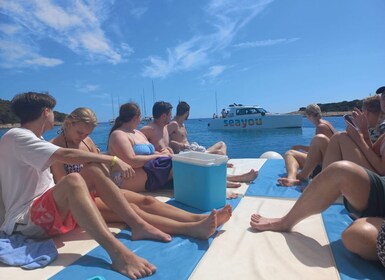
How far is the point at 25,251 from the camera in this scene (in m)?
1.75

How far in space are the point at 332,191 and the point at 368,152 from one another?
0.94 meters

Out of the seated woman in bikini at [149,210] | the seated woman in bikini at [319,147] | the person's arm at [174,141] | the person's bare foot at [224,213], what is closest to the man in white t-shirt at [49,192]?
the seated woman in bikini at [149,210]

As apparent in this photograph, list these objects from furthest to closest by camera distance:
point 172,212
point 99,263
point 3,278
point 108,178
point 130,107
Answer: point 130,107 → point 172,212 → point 108,178 → point 99,263 → point 3,278

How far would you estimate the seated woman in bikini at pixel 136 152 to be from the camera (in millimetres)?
3004

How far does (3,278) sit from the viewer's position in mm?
1553

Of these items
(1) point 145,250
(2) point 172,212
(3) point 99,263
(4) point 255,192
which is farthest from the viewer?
(4) point 255,192

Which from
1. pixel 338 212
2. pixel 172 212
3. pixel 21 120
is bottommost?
pixel 338 212

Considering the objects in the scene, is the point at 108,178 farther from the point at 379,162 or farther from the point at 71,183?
the point at 379,162

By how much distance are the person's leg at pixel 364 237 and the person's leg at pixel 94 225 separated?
1.22m

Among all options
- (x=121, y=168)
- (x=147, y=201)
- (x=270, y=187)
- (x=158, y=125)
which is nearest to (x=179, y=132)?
(x=158, y=125)

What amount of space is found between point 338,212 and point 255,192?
Result: 0.89 metres

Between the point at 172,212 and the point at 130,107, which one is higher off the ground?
the point at 130,107

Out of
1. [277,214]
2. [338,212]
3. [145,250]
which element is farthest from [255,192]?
[145,250]

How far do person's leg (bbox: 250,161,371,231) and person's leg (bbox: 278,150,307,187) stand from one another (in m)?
1.35
